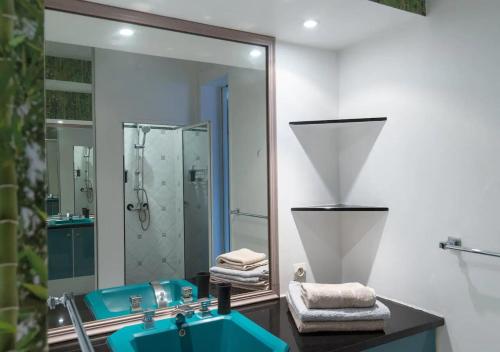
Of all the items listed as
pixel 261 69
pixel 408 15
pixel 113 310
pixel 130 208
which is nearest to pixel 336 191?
pixel 261 69

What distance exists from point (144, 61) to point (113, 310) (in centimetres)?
101

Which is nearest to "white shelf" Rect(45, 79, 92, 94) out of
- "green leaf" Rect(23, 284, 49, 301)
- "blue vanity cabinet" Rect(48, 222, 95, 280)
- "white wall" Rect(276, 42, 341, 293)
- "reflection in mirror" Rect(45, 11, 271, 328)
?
"reflection in mirror" Rect(45, 11, 271, 328)

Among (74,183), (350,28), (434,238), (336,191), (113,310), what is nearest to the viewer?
(74,183)

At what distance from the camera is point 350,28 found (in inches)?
69.6

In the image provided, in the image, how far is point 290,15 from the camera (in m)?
1.60

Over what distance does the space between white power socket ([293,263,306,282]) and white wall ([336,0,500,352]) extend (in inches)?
7.1

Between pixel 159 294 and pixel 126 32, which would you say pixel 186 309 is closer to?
pixel 159 294

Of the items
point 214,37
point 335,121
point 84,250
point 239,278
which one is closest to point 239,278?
point 239,278

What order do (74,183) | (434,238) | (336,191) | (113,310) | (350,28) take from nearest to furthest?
(74,183)
(113,310)
(434,238)
(350,28)
(336,191)

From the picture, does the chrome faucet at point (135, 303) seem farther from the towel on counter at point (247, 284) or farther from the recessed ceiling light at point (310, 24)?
the recessed ceiling light at point (310, 24)

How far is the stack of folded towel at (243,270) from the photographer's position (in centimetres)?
174

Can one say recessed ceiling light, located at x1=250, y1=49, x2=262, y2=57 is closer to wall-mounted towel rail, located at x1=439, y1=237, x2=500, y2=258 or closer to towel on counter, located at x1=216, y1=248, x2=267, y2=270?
towel on counter, located at x1=216, y1=248, x2=267, y2=270

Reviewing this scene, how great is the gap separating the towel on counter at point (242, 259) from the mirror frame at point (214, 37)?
2.3 inches

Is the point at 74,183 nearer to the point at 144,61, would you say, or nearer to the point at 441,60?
the point at 144,61
